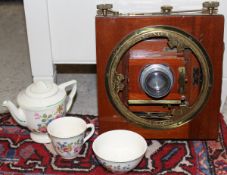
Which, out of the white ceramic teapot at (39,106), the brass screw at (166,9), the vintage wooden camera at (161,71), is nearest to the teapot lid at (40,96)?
the white ceramic teapot at (39,106)

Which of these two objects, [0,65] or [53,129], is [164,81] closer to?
[53,129]

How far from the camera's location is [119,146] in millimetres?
1003

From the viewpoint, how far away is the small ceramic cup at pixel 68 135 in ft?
3.16

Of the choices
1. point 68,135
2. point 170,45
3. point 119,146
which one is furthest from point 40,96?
point 170,45

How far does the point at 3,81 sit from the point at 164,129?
24.4 inches

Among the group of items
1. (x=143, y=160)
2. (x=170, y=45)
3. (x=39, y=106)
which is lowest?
(x=143, y=160)

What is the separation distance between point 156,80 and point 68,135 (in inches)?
9.8

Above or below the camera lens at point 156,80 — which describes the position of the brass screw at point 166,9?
above

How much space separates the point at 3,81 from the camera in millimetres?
1405

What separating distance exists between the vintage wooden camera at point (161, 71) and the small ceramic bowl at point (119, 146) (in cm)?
4

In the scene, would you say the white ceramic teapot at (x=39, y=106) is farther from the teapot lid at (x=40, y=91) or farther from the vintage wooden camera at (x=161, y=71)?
the vintage wooden camera at (x=161, y=71)

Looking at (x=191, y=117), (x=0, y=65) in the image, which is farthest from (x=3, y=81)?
(x=191, y=117)

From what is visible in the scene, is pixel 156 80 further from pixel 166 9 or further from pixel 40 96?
pixel 40 96

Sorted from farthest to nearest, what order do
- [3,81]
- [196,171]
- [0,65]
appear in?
[0,65]
[3,81]
[196,171]
